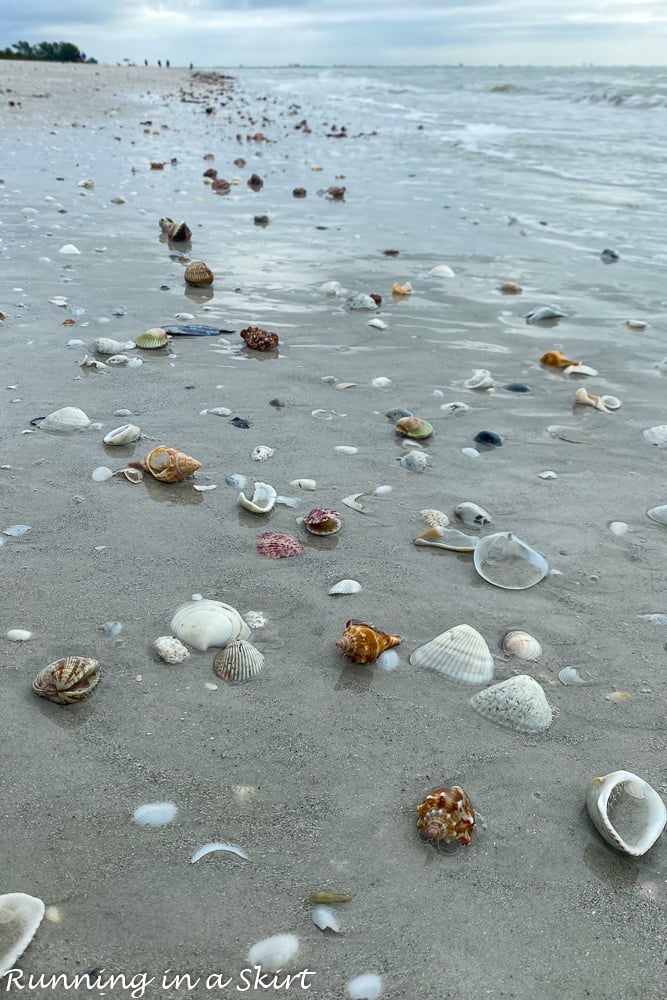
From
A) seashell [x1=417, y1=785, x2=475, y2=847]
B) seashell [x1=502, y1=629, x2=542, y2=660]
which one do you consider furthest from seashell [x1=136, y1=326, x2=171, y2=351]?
seashell [x1=417, y1=785, x2=475, y2=847]

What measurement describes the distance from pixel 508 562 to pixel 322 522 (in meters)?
0.81

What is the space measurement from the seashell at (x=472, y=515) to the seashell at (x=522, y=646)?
31.8 inches

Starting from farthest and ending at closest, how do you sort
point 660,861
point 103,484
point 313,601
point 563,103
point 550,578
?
point 563,103, point 103,484, point 550,578, point 313,601, point 660,861

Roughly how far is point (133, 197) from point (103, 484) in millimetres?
8521

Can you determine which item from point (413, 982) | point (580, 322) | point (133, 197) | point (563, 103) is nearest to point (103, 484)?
point (413, 982)

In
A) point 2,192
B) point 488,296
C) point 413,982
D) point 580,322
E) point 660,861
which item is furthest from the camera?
point 2,192

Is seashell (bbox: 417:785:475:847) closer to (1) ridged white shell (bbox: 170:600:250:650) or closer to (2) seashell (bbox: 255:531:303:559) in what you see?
(1) ridged white shell (bbox: 170:600:250:650)

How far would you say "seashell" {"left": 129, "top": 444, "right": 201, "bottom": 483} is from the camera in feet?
11.4

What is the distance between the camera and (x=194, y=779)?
2.05 metres

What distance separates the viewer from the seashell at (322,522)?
10.5 feet

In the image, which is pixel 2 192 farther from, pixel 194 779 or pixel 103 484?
pixel 194 779

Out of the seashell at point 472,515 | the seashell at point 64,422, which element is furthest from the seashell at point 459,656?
the seashell at point 64,422

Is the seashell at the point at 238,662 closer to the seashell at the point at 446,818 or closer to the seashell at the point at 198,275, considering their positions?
the seashell at the point at 446,818

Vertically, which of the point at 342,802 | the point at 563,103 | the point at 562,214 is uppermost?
the point at 563,103
